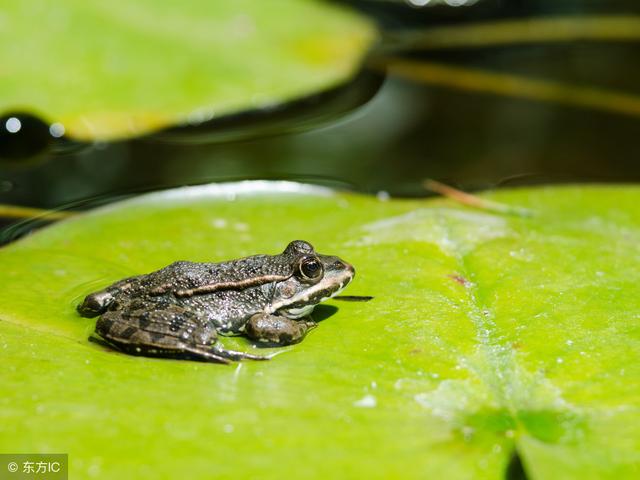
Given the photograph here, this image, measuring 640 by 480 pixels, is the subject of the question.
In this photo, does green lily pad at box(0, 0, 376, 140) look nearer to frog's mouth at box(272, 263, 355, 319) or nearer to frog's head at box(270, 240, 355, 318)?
frog's head at box(270, 240, 355, 318)

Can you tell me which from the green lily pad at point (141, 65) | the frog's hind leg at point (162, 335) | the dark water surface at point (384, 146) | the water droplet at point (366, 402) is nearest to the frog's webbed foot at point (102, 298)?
the frog's hind leg at point (162, 335)

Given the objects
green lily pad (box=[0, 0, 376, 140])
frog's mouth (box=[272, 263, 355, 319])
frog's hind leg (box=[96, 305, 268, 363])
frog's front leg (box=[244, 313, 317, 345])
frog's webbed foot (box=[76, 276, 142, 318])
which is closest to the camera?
frog's hind leg (box=[96, 305, 268, 363])

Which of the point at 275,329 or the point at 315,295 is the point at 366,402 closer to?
the point at 275,329

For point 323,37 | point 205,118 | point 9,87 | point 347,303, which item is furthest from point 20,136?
point 347,303

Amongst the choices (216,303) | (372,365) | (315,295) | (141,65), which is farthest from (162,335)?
(141,65)

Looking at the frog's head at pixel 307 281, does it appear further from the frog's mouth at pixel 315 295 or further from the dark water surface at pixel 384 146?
the dark water surface at pixel 384 146

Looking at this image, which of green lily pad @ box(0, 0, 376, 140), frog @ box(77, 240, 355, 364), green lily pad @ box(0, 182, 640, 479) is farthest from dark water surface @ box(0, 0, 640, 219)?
frog @ box(77, 240, 355, 364)
